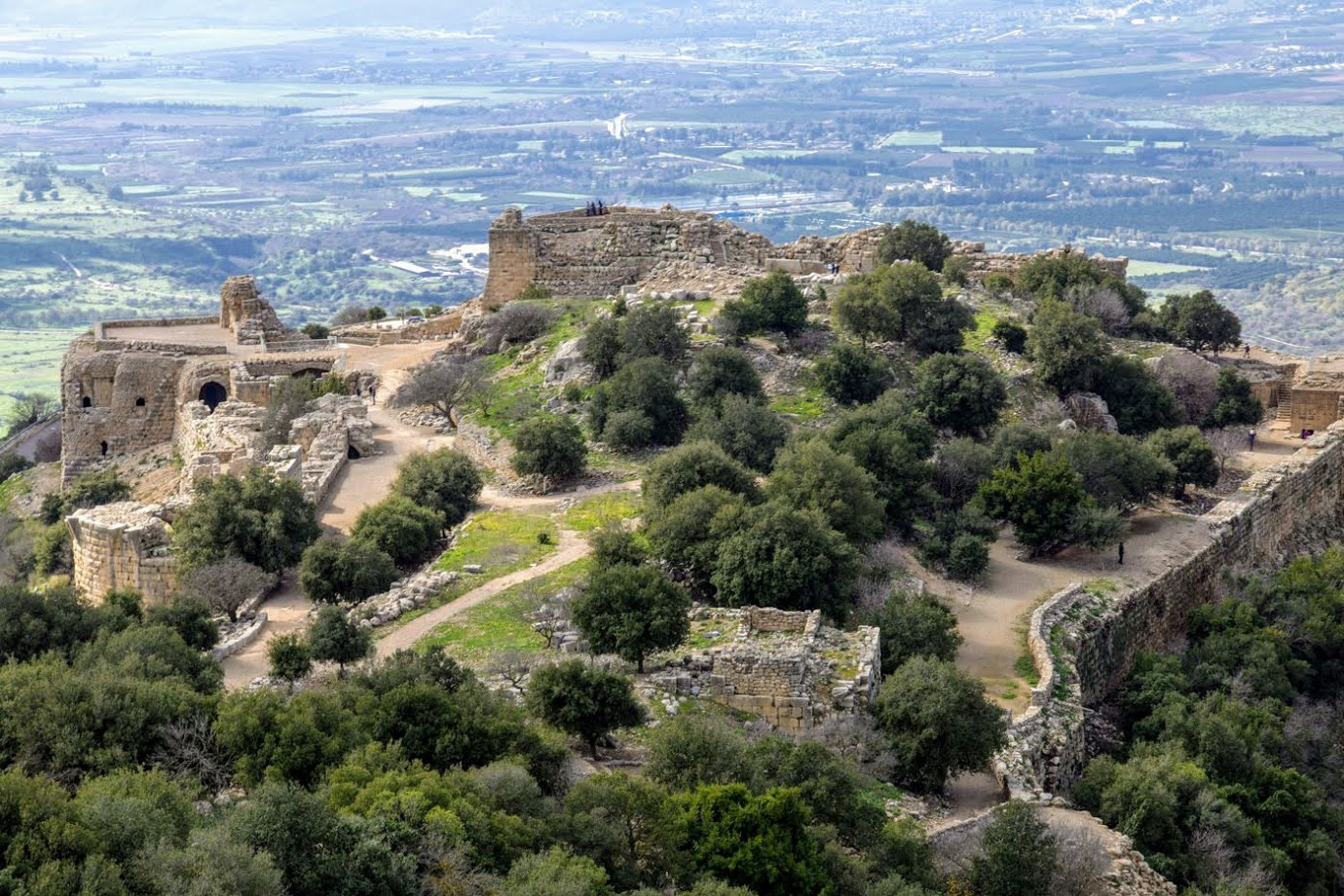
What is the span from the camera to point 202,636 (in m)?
28.2

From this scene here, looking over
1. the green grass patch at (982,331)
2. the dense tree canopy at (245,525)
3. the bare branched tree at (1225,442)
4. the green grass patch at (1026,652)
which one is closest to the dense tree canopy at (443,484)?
the dense tree canopy at (245,525)

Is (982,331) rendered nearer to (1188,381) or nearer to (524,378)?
(1188,381)

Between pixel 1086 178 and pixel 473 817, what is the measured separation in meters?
138

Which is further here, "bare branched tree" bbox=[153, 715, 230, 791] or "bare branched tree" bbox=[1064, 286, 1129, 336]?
"bare branched tree" bbox=[1064, 286, 1129, 336]

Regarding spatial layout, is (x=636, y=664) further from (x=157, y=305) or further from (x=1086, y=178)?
(x=1086, y=178)

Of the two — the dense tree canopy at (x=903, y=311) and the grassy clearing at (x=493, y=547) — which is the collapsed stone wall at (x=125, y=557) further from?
the dense tree canopy at (x=903, y=311)

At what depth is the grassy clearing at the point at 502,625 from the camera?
2772cm

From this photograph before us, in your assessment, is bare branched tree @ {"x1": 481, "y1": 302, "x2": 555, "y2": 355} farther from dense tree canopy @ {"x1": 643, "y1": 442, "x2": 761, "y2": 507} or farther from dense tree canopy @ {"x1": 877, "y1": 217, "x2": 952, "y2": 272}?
dense tree canopy @ {"x1": 643, "y1": 442, "x2": 761, "y2": 507}

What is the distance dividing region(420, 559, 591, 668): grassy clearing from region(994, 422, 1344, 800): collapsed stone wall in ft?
20.2

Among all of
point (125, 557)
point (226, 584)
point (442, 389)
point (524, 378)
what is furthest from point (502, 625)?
point (524, 378)

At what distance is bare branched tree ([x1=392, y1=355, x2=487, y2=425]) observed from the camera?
42.0 metres

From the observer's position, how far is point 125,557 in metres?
31.9

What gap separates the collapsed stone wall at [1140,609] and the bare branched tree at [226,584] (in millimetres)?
10726

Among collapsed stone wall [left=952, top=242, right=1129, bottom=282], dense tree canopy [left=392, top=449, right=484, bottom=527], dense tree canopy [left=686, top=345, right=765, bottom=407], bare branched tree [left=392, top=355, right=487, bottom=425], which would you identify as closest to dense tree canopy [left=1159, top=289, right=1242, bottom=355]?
collapsed stone wall [left=952, top=242, right=1129, bottom=282]
